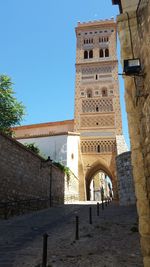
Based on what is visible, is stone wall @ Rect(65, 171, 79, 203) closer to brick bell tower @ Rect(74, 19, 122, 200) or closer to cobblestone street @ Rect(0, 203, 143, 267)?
brick bell tower @ Rect(74, 19, 122, 200)

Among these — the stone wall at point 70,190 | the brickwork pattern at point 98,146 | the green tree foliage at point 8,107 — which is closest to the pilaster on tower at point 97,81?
the brickwork pattern at point 98,146

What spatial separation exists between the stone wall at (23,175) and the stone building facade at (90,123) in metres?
10.5

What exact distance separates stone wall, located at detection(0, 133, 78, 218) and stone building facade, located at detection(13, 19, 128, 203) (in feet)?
34.3

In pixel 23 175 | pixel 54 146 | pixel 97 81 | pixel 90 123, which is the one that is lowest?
pixel 23 175

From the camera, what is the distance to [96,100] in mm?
34594

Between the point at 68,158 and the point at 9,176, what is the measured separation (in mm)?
16643

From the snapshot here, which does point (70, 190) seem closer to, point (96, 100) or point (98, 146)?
point (98, 146)

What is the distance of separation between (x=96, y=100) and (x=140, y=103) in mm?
31265

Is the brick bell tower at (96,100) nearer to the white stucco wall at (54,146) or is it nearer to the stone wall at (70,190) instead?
the stone wall at (70,190)

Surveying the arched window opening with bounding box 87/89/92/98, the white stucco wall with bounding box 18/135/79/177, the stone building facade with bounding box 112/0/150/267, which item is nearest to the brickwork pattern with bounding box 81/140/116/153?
the white stucco wall with bounding box 18/135/79/177

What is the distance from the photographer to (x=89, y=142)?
31.4m

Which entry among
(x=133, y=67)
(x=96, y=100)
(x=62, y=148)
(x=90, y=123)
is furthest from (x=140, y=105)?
(x=96, y=100)

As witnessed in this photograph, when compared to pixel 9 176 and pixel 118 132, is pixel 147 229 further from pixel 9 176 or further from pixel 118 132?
pixel 118 132

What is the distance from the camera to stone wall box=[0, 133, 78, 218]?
34.3ft
